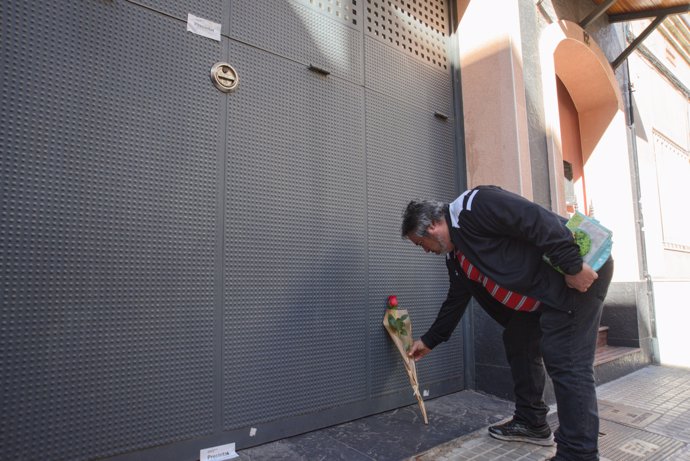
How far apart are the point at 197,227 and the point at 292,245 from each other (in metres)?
0.64

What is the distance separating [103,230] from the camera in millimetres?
2217

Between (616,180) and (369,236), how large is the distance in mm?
4053

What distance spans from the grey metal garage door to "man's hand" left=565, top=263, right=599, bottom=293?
4.87ft

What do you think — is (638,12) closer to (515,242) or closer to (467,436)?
(515,242)

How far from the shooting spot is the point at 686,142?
7879 millimetres

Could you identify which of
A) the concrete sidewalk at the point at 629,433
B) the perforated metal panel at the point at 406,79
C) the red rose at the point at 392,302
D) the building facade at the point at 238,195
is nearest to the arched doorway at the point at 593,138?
the building facade at the point at 238,195

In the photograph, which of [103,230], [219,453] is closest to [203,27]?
[103,230]

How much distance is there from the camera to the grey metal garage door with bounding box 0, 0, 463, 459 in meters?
2.05

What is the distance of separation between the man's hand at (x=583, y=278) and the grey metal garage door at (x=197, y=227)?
58.5 inches

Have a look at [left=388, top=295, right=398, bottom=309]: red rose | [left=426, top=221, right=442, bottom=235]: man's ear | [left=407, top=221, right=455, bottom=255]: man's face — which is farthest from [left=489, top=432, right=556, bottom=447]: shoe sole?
[left=426, top=221, right=442, bottom=235]: man's ear

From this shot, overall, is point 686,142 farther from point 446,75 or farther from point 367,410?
point 367,410

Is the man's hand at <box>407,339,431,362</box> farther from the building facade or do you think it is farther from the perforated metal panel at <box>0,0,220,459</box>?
the perforated metal panel at <box>0,0,220,459</box>

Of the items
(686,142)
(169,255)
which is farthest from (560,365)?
(686,142)

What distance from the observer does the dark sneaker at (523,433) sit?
105 inches
